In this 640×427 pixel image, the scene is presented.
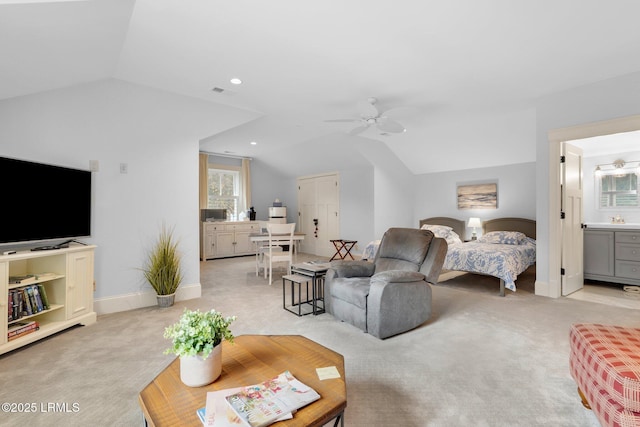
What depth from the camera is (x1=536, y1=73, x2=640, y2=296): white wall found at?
3.41 meters

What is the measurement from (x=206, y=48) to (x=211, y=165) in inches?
206

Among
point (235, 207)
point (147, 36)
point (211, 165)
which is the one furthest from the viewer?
point (235, 207)

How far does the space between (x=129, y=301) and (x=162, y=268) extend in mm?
534

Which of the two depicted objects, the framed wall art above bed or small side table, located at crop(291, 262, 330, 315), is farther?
the framed wall art above bed

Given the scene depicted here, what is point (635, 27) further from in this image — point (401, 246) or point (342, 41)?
point (401, 246)

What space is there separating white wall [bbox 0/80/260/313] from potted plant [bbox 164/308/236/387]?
2718 mm

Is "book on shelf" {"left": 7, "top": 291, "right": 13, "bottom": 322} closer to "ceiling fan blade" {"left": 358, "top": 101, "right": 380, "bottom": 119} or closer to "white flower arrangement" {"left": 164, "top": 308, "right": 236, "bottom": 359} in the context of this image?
"white flower arrangement" {"left": 164, "top": 308, "right": 236, "bottom": 359}

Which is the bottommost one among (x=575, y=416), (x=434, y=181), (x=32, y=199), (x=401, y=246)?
(x=575, y=416)

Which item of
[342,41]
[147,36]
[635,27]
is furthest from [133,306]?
[635,27]

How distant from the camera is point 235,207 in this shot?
8367 mm

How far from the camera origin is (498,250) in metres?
4.45

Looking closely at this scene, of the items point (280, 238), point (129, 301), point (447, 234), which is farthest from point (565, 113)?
point (129, 301)

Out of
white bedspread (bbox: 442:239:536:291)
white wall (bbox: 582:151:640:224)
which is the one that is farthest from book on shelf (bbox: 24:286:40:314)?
white wall (bbox: 582:151:640:224)

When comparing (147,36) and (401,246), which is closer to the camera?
(147,36)
